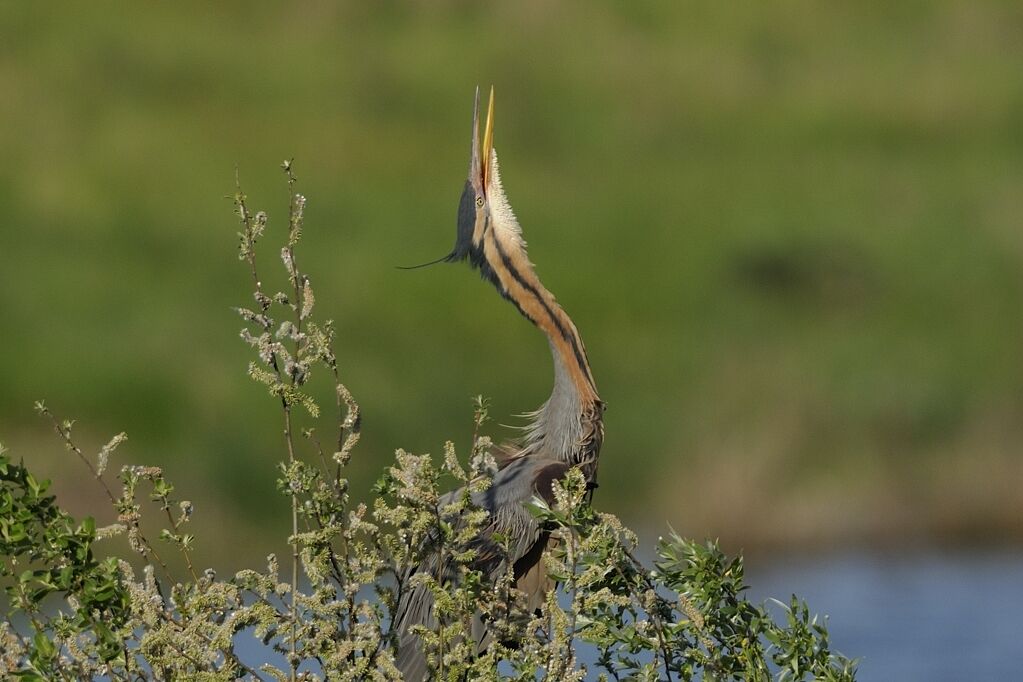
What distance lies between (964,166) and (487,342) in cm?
650

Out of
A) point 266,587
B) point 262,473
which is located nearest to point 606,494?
point 262,473

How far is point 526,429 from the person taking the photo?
650cm

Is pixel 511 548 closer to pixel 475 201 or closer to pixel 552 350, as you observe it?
pixel 552 350

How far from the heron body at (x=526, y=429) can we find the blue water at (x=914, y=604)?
5.81 meters

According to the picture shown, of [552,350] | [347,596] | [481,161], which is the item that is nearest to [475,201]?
[481,161]

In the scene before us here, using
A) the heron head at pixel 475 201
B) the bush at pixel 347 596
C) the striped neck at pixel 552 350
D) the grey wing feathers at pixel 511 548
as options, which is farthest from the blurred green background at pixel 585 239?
the bush at pixel 347 596

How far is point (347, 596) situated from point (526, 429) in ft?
7.27

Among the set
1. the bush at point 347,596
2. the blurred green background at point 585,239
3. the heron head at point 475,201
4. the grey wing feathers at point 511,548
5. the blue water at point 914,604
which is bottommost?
the bush at point 347,596

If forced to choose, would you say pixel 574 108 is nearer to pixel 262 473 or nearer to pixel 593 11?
pixel 593 11

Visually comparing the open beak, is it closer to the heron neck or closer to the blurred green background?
the heron neck

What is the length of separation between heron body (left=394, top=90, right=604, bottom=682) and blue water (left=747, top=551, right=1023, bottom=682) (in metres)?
5.81

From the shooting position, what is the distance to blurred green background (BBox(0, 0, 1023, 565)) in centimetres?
1270

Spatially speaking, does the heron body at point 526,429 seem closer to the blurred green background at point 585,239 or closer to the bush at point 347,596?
the bush at point 347,596

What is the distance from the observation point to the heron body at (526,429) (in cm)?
598
